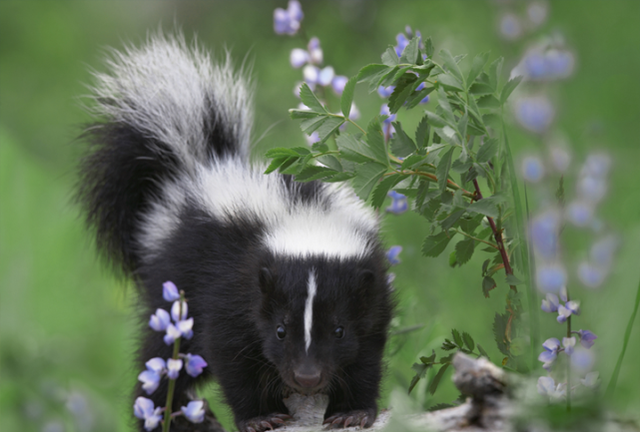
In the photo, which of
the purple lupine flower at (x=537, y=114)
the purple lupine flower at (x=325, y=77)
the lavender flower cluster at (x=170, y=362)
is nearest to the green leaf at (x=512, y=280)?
the purple lupine flower at (x=537, y=114)

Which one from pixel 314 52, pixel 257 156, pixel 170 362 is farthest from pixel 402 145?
pixel 257 156

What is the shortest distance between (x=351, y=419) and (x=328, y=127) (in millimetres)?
1234

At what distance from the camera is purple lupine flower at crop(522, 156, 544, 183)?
73.7 inches

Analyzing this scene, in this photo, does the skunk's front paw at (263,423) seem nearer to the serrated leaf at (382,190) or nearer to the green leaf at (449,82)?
the serrated leaf at (382,190)

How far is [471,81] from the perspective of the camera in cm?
240

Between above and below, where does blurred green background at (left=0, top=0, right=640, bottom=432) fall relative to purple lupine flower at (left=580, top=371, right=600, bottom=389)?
above

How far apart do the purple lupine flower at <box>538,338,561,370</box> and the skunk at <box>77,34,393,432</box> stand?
967mm

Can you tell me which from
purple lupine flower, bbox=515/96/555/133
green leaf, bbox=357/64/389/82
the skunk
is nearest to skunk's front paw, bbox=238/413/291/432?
the skunk

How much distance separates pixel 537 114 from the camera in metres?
1.75

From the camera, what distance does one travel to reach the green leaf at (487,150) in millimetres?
2361

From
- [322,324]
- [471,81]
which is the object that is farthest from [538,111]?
[322,324]

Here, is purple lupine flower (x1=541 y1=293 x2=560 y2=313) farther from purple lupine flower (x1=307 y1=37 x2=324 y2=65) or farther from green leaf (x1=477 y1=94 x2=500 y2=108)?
purple lupine flower (x1=307 y1=37 x2=324 y2=65)

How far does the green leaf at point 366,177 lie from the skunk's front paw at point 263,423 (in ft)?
3.93

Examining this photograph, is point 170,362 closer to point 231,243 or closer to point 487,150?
point 487,150
